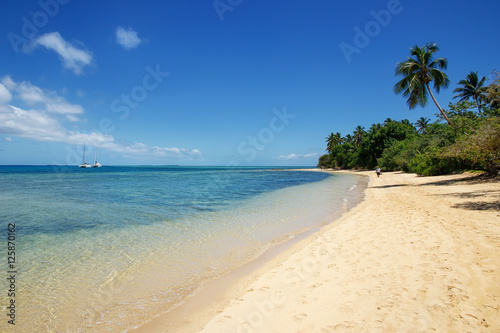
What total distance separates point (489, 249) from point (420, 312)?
11.5ft

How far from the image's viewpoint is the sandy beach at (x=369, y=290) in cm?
313

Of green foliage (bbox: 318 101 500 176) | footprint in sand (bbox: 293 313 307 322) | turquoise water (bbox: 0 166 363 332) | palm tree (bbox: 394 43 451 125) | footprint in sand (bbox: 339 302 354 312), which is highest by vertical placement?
palm tree (bbox: 394 43 451 125)

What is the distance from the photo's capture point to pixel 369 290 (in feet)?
12.7

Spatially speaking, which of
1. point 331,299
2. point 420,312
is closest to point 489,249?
point 420,312

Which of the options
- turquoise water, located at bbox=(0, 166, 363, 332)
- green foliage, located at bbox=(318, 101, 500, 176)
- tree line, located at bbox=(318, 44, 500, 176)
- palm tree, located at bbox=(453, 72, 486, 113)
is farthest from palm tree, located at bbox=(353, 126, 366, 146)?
turquoise water, located at bbox=(0, 166, 363, 332)

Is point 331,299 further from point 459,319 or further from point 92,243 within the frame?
point 92,243

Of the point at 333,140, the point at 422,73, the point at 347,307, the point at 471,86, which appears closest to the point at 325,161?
the point at 333,140

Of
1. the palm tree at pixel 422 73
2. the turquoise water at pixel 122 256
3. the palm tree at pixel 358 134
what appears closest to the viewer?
the turquoise water at pixel 122 256

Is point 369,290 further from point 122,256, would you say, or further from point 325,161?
point 325,161

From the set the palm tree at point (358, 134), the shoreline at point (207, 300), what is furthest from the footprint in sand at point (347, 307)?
the palm tree at point (358, 134)

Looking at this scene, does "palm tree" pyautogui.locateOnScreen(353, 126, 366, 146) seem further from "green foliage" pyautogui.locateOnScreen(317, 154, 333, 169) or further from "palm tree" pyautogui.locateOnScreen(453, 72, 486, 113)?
"palm tree" pyautogui.locateOnScreen(453, 72, 486, 113)

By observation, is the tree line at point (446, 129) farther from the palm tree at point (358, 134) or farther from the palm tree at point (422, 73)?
the palm tree at point (358, 134)

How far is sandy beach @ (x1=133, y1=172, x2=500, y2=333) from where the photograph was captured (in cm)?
313

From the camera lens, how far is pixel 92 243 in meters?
7.71
